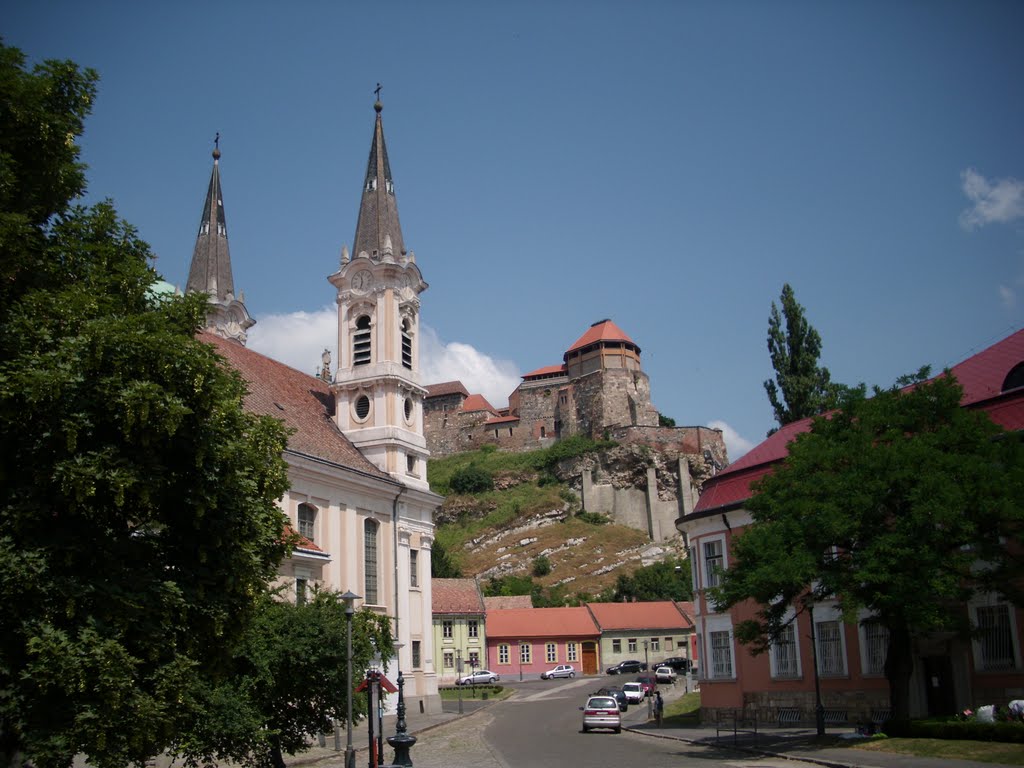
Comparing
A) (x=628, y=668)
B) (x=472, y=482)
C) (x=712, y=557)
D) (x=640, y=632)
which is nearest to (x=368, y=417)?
(x=712, y=557)

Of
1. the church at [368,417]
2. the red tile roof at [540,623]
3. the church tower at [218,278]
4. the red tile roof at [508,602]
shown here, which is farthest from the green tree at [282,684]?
the red tile roof at [508,602]

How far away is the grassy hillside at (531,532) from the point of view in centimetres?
9731

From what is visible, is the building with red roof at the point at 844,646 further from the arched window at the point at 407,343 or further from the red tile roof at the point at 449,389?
the red tile roof at the point at 449,389

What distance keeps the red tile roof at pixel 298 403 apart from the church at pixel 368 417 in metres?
0.08

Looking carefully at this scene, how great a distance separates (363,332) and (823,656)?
2428 centimetres

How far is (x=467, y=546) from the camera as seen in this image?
11050 centimetres

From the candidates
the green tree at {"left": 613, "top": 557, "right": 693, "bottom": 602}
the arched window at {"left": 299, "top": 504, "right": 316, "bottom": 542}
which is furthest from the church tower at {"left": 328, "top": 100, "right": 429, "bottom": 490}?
the green tree at {"left": 613, "top": 557, "right": 693, "bottom": 602}

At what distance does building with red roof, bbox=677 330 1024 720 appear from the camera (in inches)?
1022

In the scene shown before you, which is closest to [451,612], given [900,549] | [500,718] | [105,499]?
[500,718]

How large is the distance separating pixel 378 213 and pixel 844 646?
2824cm

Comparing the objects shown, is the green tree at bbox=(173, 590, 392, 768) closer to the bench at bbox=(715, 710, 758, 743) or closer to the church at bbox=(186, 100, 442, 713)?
the church at bbox=(186, 100, 442, 713)

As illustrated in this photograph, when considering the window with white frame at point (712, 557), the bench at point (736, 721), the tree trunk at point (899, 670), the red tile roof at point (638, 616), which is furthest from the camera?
the red tile roof at point (638, 616)

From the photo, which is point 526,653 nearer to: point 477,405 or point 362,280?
point 362,280

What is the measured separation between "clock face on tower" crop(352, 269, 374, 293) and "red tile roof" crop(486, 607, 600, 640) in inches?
1424
